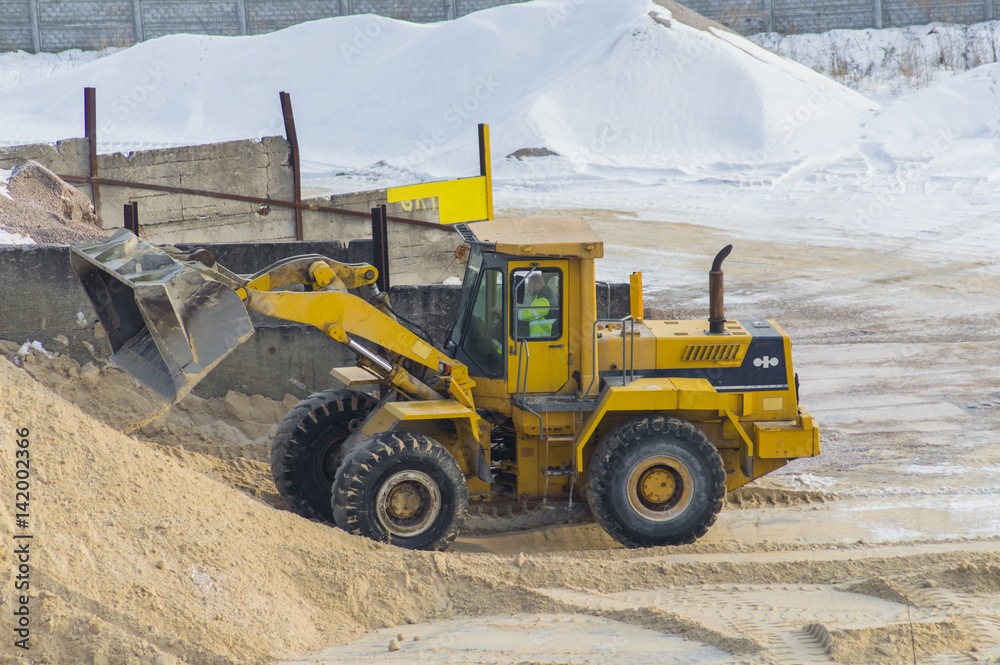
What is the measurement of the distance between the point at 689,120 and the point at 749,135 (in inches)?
68.4

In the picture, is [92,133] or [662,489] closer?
[662,489]

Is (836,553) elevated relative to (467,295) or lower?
lower

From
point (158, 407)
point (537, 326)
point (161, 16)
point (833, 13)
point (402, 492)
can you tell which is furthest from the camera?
point (833, 13)

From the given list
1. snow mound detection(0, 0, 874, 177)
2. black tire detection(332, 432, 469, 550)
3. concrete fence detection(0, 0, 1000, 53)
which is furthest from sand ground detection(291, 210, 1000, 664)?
concrete fence detection(0, 0, 1000, 53)

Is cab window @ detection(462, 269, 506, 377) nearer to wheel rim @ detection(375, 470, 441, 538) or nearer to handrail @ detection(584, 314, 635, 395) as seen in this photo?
handrail @ detection(584, 314, 635, 395)

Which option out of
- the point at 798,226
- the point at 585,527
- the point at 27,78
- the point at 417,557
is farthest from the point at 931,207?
the point at 27,78

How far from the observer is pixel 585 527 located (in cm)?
673

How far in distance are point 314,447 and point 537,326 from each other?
6.24ft

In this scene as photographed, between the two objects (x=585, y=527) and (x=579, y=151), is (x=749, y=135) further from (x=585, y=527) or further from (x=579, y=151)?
(x=585, y=527)

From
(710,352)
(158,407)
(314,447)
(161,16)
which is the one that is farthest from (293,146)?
(161,16)

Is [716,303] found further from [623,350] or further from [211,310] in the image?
[211,310]

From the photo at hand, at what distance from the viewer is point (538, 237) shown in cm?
609

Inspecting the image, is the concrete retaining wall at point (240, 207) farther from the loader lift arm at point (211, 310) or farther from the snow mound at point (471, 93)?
the snow mound at point (471, 93)

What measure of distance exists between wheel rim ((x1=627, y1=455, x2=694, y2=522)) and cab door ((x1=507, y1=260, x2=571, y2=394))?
814mm
